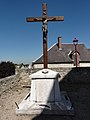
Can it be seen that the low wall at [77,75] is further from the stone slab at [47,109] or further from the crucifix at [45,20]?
the stone slab at [47,109]

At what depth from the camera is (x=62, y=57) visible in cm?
2561

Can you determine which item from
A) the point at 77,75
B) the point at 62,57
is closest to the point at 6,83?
the point at 77,75

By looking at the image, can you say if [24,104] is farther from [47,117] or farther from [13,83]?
[13,83]

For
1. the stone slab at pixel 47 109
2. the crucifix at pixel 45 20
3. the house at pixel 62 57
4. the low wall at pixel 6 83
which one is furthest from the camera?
the house at pixel 62 57

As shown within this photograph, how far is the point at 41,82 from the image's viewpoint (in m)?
6.48

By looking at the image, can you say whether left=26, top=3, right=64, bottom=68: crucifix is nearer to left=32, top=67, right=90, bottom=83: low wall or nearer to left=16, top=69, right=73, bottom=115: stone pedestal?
left=16, top=69, right=73, bottom=115: stone pedestal

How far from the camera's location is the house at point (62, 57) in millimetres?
25094

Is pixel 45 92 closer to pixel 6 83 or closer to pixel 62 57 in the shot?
pixel 6 83

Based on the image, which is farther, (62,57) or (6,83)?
(62,57)

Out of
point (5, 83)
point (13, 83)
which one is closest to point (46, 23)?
point (5, 83)

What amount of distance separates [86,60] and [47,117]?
21.1 m

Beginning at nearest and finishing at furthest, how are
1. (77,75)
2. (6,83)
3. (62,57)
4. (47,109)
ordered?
(47,109), (6,83), (77,75), (62,57)

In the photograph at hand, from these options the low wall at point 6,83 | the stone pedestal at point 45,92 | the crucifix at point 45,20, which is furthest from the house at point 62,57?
the stone pedestal at point 45,92

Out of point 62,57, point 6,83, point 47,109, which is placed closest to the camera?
point 47,109
